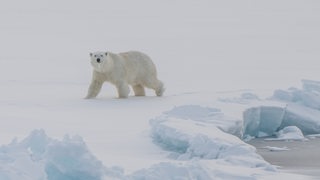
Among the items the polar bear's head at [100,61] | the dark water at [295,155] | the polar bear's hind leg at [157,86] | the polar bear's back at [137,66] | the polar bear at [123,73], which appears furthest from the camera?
the polar bear's hind leg at [157,86]

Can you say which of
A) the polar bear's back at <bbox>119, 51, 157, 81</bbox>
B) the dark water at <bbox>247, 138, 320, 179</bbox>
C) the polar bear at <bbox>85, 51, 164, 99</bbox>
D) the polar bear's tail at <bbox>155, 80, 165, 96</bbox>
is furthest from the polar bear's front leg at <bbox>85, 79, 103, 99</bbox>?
the dark water at <bbox>247, 138, 320, 179</bbox>

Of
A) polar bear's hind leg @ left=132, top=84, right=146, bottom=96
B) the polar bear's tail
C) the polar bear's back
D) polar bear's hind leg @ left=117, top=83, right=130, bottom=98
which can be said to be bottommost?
polar bear's hind leg @ left=132, top=84, right=146, bottom=96

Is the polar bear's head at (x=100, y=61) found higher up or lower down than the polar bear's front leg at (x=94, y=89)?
higher up

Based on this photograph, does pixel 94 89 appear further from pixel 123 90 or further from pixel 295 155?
pixel 295 155

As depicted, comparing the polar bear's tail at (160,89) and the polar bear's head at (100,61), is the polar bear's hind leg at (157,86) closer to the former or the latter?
the polar bear's tail at (160,89)

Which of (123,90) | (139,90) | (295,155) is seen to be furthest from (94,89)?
(295,155)

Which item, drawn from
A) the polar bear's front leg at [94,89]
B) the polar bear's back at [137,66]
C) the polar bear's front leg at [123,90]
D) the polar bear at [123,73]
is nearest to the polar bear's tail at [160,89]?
the polar bear at [123,73]

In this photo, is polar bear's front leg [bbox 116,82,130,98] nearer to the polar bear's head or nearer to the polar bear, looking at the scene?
the polar bear

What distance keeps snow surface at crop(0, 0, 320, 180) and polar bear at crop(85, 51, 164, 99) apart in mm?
222

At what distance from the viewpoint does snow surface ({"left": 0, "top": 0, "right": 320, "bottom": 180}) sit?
5855 mm

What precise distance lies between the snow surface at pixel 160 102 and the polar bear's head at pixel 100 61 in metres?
0.41

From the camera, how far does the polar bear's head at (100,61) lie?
33.9ft

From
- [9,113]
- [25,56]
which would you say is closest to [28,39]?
[25,56]

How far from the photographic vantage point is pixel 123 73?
34.9ft
